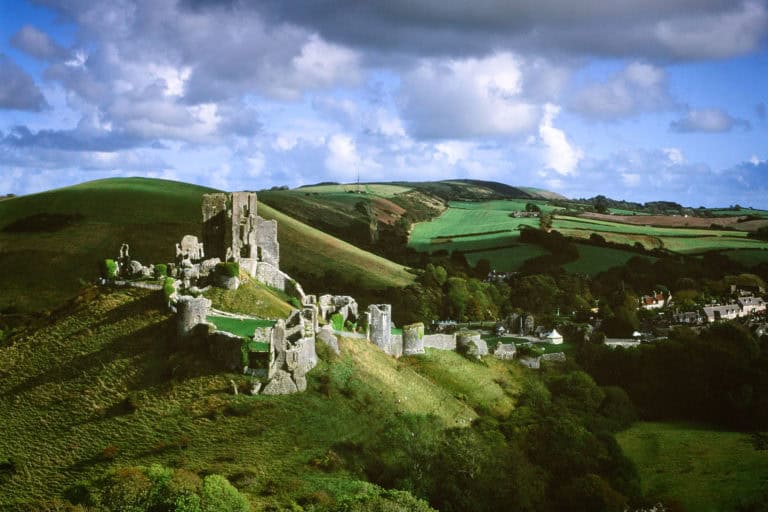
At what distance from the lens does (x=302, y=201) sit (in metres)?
174

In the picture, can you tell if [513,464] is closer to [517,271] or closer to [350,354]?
[350,354]

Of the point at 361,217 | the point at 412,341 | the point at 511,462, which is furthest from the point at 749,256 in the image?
the point at 511,462

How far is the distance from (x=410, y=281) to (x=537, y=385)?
53791 mm

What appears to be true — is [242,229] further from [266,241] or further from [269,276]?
[269,276]

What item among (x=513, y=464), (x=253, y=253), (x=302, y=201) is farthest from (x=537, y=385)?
(x=302, y=201)

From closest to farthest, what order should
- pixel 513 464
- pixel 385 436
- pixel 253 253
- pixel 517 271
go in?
pixel 385 436 < pixel 513 464 < pixel 253 253 < pixel 517 271

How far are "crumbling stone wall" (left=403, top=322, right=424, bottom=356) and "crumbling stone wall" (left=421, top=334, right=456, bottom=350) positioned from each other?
3.36 ft

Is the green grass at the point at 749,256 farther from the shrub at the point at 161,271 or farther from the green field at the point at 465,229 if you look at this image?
the shrub at the point at 161,271

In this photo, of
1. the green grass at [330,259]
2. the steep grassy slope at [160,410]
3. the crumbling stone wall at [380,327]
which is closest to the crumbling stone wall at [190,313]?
the steep grassy slope at [160,410]

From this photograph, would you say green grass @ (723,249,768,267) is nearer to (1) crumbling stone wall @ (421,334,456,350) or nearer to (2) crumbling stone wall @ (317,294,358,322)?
(1) crumbling stone wall @ (421,334,456,350)

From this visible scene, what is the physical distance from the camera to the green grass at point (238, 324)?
147 feet

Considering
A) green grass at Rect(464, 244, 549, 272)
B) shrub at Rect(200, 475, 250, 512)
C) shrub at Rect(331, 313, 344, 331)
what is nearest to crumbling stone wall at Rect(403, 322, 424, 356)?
shrub at Rect(331, 313, 344, 331)

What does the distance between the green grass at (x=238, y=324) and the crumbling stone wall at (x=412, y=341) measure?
16.0m

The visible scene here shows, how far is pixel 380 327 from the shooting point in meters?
57.7
